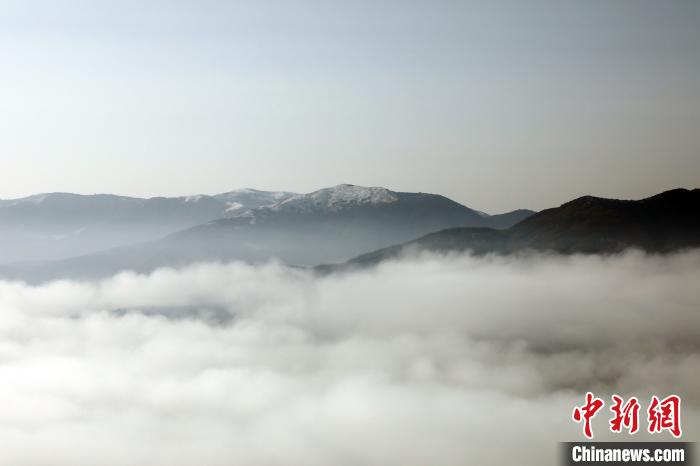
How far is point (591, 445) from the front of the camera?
495 ft

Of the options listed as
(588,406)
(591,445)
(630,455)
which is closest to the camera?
(588,406)

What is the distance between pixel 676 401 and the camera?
502 feet

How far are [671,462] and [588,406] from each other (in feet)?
155

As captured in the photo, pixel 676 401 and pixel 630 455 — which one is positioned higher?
pixel 676 401

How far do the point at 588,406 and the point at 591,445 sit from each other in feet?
109

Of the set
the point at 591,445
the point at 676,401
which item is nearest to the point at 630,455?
the point at 591,445

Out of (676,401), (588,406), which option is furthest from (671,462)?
(588,406)

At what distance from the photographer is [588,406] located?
12525cm

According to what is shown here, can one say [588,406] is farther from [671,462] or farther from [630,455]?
[671,462]

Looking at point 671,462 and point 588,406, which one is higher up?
point 588,406

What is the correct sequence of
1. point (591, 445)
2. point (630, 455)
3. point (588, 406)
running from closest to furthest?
point (588, 406)
point (630, 455)
point (591, 445)

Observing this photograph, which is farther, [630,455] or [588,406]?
[630,455]

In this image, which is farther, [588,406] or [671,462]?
[671,462]

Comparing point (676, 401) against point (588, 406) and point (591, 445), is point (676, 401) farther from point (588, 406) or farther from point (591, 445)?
point (588, 406)
